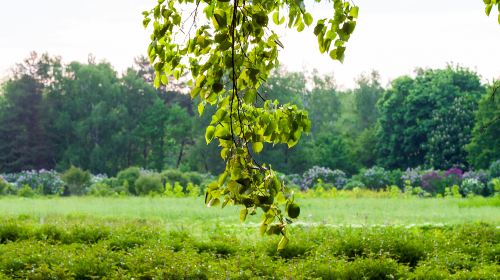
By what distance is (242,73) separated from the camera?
2.95 metres

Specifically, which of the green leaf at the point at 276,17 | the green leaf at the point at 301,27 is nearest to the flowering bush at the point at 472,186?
the green leaf at the point at 276,17

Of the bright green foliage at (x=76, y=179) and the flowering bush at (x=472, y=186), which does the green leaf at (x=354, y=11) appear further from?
the bright green foliage at (x=76, y=179)

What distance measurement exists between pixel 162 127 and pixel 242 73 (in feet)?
120

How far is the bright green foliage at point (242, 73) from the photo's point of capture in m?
2.69

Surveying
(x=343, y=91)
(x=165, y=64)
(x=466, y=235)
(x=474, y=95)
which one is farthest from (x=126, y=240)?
(x=343, y=91)

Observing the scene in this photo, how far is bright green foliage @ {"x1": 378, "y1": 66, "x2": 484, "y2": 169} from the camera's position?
33938 millimetres

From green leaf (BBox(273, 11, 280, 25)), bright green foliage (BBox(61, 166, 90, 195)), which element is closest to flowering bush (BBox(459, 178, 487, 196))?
bright green foliage (BBox(61, 166, 90, 195))

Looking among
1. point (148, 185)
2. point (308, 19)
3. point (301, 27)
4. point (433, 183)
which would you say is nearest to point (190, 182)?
point (148, 185)

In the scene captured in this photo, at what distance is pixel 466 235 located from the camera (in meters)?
9.15

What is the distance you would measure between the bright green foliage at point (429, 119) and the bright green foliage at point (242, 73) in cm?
3109

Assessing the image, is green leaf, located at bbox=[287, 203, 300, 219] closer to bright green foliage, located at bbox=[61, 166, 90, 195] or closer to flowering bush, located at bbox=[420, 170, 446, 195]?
bright green foliage, located at bbox=[61, 166, 90, 195]

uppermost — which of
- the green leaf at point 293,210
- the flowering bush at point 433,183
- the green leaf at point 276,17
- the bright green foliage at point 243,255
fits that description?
the green leaf at point 276,17

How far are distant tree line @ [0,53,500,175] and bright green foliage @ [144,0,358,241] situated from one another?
96.8ft

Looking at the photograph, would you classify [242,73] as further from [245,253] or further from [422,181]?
[422,181]
